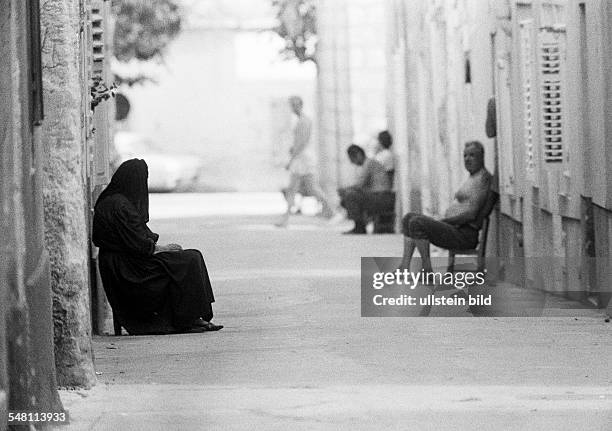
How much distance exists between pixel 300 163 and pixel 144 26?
13.4m

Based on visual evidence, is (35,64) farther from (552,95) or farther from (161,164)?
(161,164)

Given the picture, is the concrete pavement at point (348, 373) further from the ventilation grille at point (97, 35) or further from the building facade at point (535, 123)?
the ventilation grille at point (97, 35)

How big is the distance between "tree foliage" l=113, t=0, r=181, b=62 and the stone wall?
31.7 metres

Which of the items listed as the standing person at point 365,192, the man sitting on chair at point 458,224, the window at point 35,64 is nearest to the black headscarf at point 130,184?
the man sitting on chair at point 458,224

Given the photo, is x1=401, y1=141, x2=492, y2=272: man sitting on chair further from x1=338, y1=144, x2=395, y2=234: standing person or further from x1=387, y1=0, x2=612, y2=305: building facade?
x1=338, y1=144, x2=395, y2=234: standing person

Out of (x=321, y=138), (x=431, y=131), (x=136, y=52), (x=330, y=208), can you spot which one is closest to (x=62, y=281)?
(x=431, y=131)

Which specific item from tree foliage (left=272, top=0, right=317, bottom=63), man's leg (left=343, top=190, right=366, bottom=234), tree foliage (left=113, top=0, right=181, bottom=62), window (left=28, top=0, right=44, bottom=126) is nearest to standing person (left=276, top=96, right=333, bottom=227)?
man's leg (left=343, top=190, right=366, bottom=234)

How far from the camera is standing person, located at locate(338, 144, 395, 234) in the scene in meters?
28.2

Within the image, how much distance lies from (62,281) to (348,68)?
24652mm

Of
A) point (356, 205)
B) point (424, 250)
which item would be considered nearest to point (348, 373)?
point (424, 250)

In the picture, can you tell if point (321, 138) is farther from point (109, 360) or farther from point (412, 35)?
point (109, 360)

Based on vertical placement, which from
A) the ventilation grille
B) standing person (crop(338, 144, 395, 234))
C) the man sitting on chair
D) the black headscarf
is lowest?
standing person (crop(338, 144, 395, 234))

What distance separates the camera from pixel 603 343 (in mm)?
12477

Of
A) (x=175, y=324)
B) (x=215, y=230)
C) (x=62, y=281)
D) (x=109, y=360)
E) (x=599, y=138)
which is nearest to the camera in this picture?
(x=62, y=281)
